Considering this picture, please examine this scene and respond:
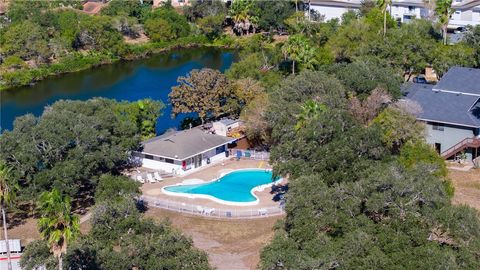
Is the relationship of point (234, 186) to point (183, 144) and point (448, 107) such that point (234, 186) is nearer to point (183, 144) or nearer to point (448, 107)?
point (183, 144)

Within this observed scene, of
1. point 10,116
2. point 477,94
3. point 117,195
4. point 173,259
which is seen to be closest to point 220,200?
point 117,195

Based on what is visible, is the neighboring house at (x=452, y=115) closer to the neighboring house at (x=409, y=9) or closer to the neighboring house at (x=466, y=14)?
the neighboring house at (x=409, y=9)

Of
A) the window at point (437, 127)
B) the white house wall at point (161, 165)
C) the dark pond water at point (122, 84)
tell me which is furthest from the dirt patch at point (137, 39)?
the window at point (437, 127)

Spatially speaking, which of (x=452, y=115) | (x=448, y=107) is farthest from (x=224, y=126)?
(x=452, y=115)

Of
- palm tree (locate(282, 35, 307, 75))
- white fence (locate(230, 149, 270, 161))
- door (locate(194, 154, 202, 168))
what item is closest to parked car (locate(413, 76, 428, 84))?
palm tree (locate(282, 35, 307, 75))

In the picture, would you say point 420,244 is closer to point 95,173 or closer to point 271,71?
point 95,173
